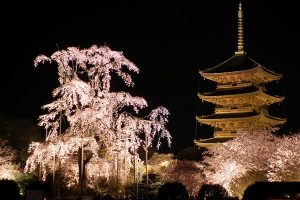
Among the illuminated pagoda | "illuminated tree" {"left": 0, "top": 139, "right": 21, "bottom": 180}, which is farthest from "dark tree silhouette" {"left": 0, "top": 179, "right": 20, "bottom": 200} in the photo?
the illuminated pagoda

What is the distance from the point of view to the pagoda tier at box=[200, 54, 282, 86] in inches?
2189

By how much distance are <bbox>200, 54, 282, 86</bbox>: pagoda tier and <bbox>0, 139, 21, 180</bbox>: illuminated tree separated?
2042 cm

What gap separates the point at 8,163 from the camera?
43625 millimetres

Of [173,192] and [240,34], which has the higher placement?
[240,34]

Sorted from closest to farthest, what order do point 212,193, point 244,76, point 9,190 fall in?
1. point 9,190
2. point 212,193
3. point 244,76

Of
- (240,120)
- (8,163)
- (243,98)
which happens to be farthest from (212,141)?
(8,163)

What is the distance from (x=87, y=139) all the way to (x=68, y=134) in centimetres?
172

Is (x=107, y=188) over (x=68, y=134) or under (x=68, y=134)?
under

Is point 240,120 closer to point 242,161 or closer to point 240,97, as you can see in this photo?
point 240,97

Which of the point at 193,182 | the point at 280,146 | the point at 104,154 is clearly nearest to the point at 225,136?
the point at 193,182

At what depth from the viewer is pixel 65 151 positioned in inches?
1363

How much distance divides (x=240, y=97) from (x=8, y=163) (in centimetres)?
2272

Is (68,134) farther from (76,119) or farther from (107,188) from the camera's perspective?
(107,188)

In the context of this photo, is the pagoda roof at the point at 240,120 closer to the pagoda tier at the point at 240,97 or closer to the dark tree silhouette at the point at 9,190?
the pagoda tier at the point at 240,97
